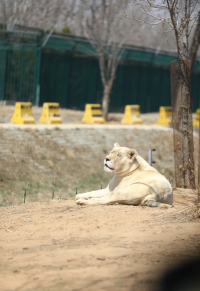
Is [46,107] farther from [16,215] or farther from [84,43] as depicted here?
[16,215]

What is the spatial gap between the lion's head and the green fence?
1767 cm

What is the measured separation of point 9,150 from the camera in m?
15.5

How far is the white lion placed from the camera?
7215 mm

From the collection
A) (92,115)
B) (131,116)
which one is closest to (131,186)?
(92,115)

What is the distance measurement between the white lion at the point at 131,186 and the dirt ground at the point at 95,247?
0.89 feet

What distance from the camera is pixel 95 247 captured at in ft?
17.2

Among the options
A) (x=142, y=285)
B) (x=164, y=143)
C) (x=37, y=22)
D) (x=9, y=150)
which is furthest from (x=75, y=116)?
(x=142, y=285)

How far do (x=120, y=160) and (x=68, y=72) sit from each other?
19907 millimetres

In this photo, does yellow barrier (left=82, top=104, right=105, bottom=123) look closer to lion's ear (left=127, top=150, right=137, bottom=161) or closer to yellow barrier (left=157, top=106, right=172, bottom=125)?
yellow barrier (left=157, top=106, right=172, bottom=125)

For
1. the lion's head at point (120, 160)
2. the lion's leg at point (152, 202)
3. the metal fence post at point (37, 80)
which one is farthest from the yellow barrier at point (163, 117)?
the lion's leg at point (152, 202)

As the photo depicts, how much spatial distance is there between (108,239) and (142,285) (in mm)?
1265

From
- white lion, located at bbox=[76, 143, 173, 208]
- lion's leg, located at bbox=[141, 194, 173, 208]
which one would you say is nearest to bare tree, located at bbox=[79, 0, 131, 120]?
white lion, located at bbox=[76, 143, 173, 208]

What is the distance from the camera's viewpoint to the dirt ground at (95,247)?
444 centimetres

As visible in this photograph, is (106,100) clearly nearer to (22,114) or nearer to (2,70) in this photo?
(2,70)
